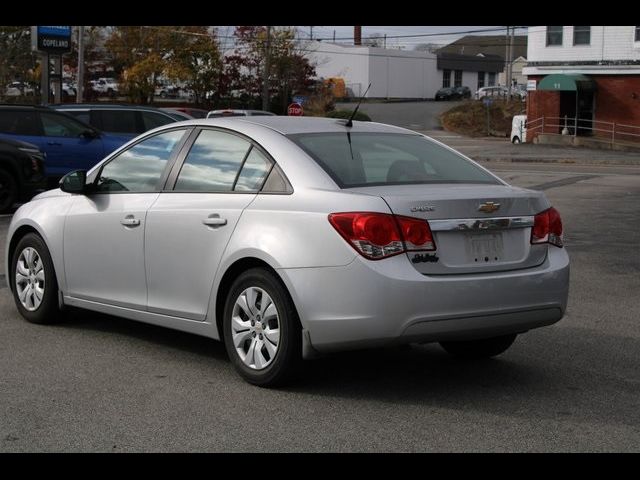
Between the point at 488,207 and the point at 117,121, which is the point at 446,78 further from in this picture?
the point at 488,207

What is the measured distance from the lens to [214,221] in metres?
6.48

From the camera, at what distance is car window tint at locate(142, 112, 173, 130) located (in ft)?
73.5

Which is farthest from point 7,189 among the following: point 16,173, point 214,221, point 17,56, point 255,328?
point 17,56

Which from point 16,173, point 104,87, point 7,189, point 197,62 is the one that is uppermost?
point 197,62

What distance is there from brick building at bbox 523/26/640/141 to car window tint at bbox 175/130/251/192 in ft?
136

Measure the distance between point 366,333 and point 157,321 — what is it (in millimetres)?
1839

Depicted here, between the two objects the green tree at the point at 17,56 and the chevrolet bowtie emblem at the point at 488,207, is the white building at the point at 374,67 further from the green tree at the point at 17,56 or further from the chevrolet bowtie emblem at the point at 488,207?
the chevrolet bowtie emblem at the point at 488,207

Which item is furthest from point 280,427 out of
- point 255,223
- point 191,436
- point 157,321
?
point 157,321

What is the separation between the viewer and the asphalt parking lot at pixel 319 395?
5.15 m

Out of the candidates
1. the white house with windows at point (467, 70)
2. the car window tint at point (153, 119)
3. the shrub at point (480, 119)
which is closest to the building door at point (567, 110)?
the shrub at point (480, 119)

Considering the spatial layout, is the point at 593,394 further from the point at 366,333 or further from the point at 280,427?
the point at 280,427

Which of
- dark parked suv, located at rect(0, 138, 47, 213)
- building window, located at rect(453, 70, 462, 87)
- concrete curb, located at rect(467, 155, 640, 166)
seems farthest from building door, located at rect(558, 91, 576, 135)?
building window, located at rect(453, 70, 462, 87)

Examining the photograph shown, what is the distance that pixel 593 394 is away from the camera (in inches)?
241

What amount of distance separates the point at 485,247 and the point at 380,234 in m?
0.68
